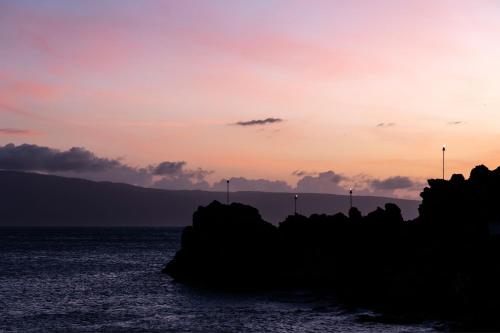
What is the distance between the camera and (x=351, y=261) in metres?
89.1

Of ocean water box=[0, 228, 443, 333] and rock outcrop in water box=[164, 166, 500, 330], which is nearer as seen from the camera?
ocean water box=[0, 228, 443, 333]

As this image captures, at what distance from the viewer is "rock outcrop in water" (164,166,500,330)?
205ft

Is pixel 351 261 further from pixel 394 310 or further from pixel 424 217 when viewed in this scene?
pixel 394 310

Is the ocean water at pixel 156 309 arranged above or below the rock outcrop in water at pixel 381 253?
below

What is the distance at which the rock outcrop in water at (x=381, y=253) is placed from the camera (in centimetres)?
6256

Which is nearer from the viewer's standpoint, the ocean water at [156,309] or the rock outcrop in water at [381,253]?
the ocean water at [156,309]

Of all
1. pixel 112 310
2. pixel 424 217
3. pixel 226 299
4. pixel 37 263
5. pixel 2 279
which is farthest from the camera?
pixel 37 263

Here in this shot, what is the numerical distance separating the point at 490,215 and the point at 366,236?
19.2 m

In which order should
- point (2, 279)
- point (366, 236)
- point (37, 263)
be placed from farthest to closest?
point (37, 263) → point (2, 279) → point (366, 236)

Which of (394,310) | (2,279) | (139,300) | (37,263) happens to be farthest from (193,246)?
(37,263)

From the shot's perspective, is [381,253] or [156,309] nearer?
[156,309]

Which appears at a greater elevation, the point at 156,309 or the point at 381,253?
the point at 381,253

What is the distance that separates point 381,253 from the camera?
291ft

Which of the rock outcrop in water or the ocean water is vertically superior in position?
the rock outcrop in water
